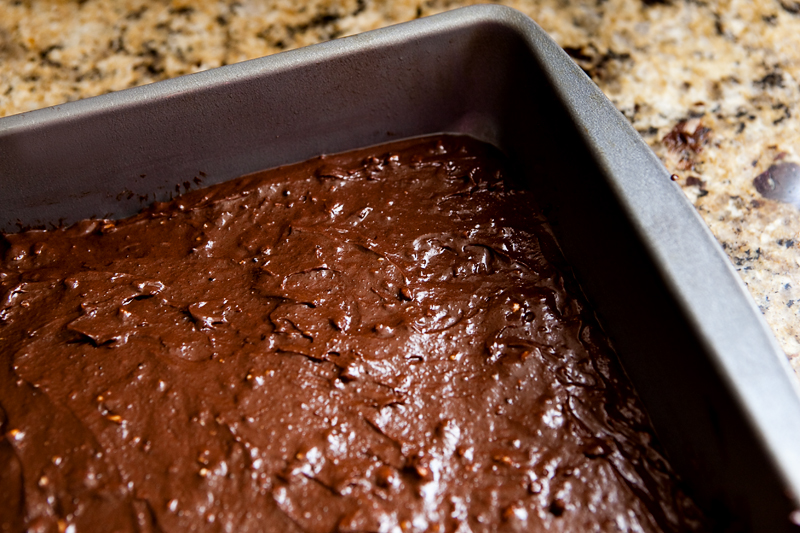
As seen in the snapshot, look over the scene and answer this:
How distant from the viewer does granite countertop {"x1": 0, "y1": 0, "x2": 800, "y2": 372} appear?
1587 mm

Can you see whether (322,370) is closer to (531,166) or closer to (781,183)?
(531,166)

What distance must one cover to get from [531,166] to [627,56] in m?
0.64

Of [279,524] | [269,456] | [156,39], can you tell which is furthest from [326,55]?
[279,524]

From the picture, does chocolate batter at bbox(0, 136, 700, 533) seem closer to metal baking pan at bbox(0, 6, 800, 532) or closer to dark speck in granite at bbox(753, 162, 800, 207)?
metal baking pan at bbox(0, 6, 800, 532)

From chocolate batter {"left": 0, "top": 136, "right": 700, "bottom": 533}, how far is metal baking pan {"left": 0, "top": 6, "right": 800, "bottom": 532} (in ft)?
0.20

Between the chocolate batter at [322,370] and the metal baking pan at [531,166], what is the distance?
0.06 metres

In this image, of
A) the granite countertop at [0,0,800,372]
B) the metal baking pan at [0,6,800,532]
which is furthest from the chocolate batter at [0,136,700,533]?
the granite countertop at [0,0,800,372]

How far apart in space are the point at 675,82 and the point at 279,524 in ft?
5.17

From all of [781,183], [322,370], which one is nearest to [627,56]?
[781,183]

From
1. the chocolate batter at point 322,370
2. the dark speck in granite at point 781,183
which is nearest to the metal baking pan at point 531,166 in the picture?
the chocolate batter at point 322,370

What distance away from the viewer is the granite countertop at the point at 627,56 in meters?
1.59

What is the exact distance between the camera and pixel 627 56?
1825mm

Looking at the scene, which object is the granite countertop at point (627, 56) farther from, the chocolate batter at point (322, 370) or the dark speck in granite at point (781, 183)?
the chocolate batter at point (322, 370)

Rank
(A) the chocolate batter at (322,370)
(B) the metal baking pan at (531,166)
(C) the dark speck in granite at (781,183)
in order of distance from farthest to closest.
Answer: (C) the dark speck in granite at (781,183) → (A) the chocolate batter at (322,370) → (B) the metal baking pan at (531,166)
